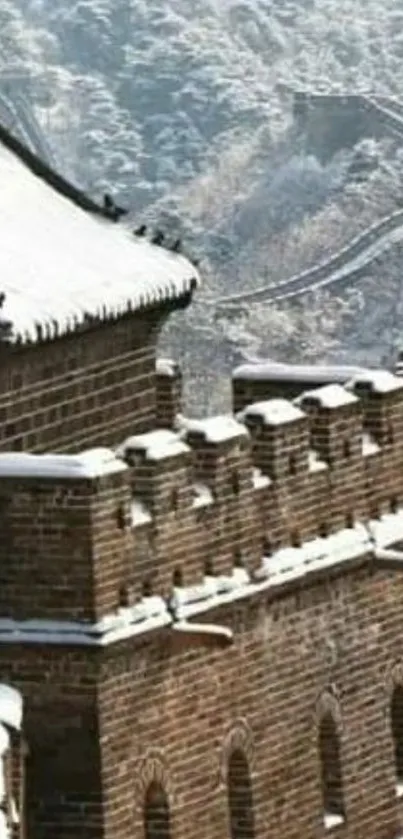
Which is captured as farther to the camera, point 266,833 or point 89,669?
point 266,833

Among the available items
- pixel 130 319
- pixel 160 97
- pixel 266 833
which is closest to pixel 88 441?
pixel 130 319

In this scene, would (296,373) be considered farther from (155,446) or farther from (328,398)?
(155,446)

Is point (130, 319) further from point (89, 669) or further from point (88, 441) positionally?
point (89, 669)

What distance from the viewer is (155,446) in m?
21.5

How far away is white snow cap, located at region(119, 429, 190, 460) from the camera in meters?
21.4

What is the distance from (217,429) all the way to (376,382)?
2328mm

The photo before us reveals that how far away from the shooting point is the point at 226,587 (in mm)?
22438

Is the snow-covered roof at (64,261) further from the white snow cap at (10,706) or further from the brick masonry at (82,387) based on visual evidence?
the white snow cap at (10,706)

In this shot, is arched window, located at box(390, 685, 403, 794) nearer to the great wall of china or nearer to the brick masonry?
the brick masonry

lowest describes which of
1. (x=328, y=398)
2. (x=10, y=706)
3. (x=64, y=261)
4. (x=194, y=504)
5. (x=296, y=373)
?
(x=10, y=706)

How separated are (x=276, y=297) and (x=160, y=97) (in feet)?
124

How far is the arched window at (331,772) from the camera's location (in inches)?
945

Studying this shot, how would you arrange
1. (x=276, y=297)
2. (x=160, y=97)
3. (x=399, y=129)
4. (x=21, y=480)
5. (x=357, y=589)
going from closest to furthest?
1. (x=21, y=480)
2. (x=357, y=589)
3. (x=276, y=297)
4. (x=399, y=129)
5. (x=160, y=97)

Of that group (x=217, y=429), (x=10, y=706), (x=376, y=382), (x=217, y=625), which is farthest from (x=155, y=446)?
(x=376, y=382)
